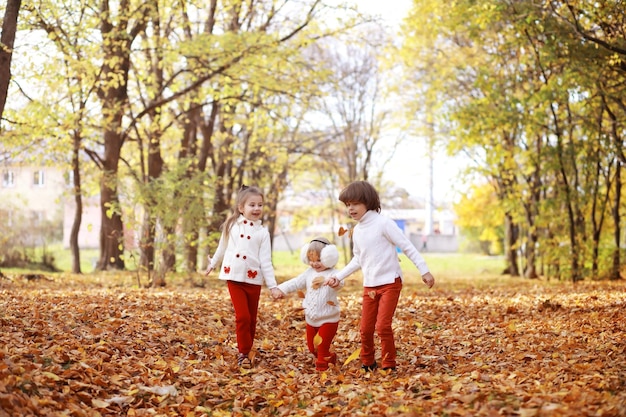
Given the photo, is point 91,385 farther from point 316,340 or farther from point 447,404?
point 447,404

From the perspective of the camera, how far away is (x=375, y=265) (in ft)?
20.0

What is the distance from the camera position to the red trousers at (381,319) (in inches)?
234

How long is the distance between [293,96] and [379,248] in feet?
36.0

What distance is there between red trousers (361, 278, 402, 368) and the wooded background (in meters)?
7.19

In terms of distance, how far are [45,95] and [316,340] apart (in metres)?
12.9

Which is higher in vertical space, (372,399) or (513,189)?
(513,189)

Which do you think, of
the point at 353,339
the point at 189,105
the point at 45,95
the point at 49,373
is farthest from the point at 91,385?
the point at 189,105

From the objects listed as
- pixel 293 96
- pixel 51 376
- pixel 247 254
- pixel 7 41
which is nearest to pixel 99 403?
pixel 51 376

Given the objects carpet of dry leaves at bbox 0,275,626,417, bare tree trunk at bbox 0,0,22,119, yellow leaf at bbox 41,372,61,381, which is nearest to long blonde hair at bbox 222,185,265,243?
carpet of dry leaves at bbox 0,275,626,417

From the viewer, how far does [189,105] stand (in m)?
20.3

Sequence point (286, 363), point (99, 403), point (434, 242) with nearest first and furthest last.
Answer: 1. point (99, 403)
2. point (286, 363)
3. point (434, 242)

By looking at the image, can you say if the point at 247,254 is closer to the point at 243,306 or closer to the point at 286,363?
the point at 243,306

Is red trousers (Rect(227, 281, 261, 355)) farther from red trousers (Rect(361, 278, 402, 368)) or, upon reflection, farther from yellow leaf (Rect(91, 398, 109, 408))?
yellow leaf (Rect(91, 398, 109, 408))

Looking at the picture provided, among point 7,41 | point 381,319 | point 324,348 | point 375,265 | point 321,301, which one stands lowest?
point 324,348
